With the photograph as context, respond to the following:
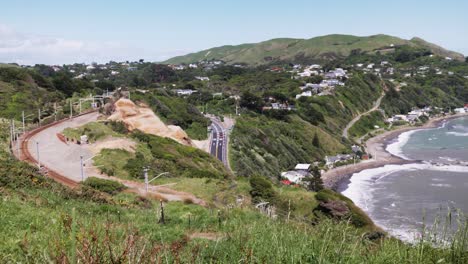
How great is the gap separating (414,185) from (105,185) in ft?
129

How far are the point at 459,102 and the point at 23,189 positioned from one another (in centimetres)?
13427

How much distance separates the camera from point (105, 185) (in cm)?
2095

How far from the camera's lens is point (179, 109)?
58844 millimetres

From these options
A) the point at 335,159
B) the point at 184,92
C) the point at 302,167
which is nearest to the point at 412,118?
the point at 335,159

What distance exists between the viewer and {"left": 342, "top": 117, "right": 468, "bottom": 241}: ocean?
37.6m

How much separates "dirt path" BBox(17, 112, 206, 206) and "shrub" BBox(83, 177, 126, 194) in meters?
0.63

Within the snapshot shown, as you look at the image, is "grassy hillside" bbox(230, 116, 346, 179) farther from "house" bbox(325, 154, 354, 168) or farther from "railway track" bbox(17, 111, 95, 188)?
"railway track" bbox(17, 111, 95, 188)

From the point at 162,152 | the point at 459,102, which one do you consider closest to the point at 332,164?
the point at 162,152

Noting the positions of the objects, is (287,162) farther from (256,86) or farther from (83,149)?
(256,86)

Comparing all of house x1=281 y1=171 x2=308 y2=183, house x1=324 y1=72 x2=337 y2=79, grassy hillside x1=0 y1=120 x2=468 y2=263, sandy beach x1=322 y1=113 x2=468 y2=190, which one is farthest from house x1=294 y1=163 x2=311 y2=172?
house x1=324 y1=72 x2=337 y2=79

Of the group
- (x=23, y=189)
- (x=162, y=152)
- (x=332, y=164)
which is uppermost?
(x=23, y=189)

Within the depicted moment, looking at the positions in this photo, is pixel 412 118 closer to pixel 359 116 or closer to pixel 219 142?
pixel 359 116

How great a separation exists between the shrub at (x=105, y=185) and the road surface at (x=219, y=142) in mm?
21809


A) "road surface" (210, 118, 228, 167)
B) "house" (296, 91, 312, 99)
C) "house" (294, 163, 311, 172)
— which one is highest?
"house" (296, 91, 312, 99)
